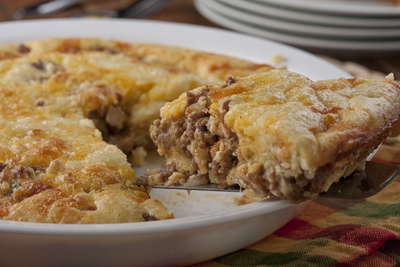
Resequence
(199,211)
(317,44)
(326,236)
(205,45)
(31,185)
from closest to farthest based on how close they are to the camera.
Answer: (31,185) < (326,236) < (199,211) < (205,45) < (317,44)

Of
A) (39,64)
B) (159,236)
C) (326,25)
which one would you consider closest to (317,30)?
(326,25)

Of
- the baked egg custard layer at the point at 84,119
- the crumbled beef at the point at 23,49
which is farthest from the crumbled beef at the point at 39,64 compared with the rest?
the crumbled beef at the point at 23,49

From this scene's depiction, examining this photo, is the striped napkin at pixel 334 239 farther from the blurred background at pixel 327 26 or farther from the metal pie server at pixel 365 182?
the blurred background at pixel 327 26

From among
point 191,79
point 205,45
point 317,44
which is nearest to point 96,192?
point 191,79

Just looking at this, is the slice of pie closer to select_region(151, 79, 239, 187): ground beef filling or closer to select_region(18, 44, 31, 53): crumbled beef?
select_region(151, 79, 239, 187): ground beef filling

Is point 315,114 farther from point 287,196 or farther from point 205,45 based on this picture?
point 205,45

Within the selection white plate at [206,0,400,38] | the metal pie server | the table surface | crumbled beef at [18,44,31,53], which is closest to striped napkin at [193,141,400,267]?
the table surface
